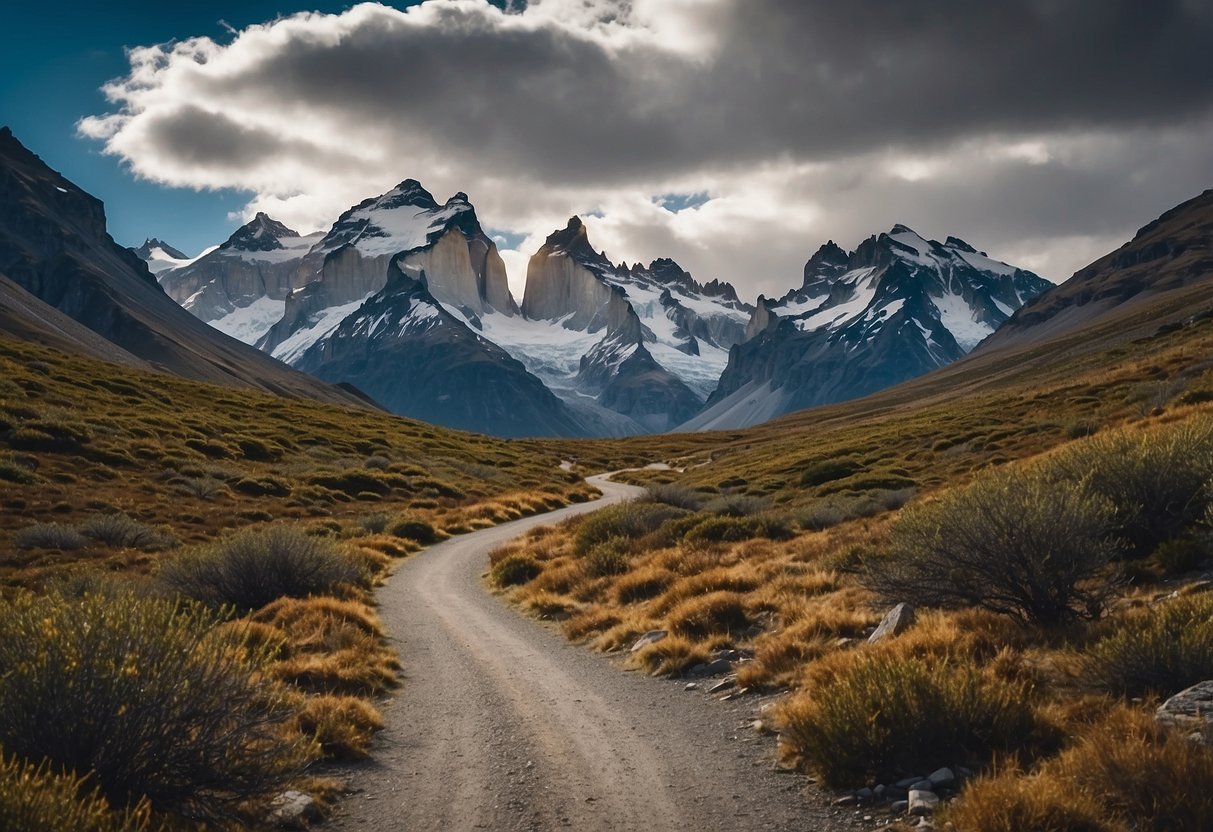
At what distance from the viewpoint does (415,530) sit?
33.7 m

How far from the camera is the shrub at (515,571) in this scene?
22828mm

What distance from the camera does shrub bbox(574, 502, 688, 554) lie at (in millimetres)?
25781

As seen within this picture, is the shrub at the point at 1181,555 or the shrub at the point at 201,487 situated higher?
the shrub at the point at 1181,555

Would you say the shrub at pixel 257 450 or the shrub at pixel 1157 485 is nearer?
the shrub at pixel 1157 485

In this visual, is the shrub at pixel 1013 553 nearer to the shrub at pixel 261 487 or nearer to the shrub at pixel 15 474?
the shrub at pixel 15 474

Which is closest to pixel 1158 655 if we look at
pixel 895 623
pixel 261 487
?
pixel 895 623

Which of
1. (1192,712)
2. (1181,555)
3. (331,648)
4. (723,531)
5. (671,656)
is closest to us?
(1192,712)

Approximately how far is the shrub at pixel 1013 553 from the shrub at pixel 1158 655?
66.1 inches

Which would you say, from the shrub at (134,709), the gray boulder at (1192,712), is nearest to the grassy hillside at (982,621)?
the gray boulder at (1192,712)

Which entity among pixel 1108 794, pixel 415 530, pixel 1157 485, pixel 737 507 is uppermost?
pixel 1157 485

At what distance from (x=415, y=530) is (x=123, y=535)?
10669mm

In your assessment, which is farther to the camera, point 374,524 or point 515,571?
point 374,524

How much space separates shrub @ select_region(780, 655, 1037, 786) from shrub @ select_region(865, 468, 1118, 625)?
3.06 meters

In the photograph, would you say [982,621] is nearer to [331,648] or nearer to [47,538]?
[331,648]
